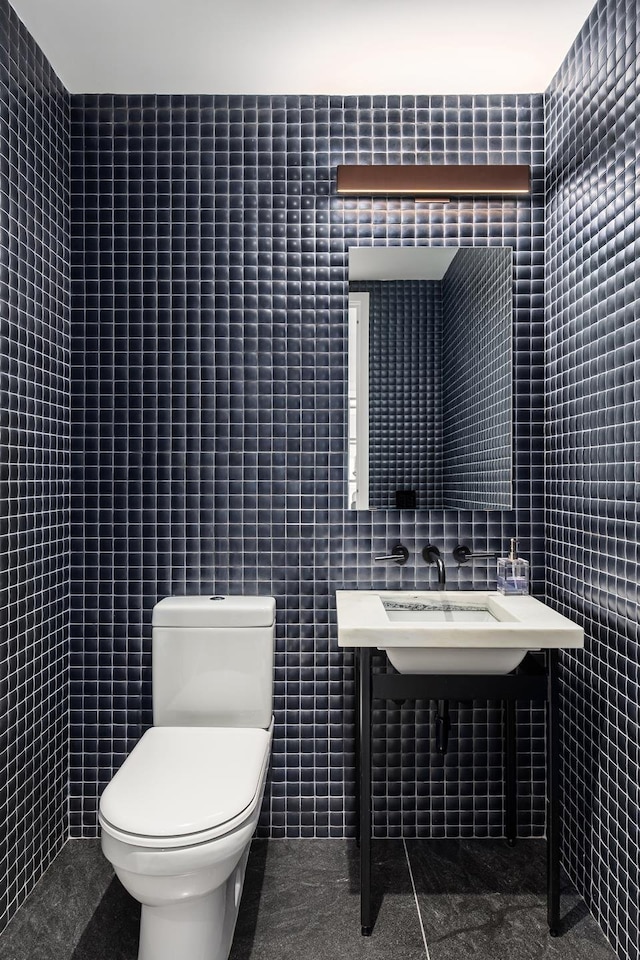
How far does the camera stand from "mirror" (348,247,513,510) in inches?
89.0

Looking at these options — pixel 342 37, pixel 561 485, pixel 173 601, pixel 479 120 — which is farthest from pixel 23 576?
pixel 479 120

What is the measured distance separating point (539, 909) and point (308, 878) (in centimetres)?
67

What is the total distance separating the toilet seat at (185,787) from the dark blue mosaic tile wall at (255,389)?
417 mm

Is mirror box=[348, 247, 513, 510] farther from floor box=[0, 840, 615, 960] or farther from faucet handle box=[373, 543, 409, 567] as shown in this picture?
floor box=[0, 840, 615, 960]

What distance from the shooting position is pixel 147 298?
2281 mm

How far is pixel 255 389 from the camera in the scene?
7.47 feet

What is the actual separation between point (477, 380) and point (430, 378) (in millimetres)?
163

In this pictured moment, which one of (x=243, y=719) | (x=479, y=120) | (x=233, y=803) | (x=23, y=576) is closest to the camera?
(x=233, y=803)

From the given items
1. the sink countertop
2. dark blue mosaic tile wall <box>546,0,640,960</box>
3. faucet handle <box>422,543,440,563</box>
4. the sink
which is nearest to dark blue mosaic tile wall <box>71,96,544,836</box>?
faucet handle <box>422,543,440,563</box>

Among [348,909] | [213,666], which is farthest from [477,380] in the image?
[348,909]

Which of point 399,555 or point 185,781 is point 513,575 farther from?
point 185,781

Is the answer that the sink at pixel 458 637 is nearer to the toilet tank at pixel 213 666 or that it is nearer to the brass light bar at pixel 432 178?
the toilet tank at pixel 213 666

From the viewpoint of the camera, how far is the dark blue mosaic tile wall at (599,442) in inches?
64.1

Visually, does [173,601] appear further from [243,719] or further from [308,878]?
[308,878]
